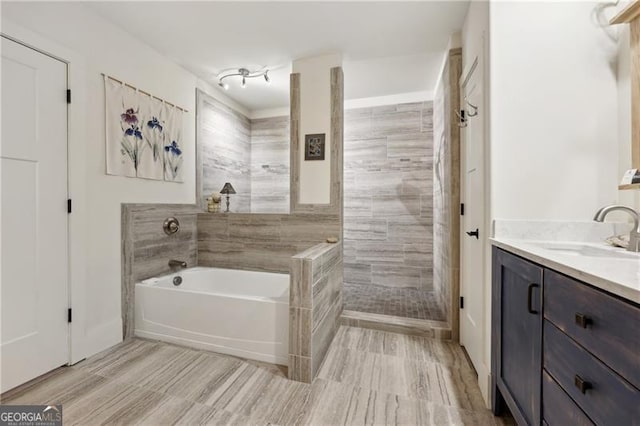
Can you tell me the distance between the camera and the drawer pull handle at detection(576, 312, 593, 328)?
740mm

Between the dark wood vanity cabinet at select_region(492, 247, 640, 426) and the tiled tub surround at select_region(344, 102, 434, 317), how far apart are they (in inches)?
84.7

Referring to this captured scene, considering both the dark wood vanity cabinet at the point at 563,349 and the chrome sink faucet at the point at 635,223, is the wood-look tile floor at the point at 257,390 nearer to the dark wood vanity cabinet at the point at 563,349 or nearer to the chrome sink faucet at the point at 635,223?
the dark wood vanity cabinet at the point at 563,349

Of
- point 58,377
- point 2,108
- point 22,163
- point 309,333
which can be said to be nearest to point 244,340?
point 309,333

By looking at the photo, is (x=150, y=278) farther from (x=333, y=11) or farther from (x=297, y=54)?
(x=333, y=11)

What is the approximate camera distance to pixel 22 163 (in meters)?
1.64

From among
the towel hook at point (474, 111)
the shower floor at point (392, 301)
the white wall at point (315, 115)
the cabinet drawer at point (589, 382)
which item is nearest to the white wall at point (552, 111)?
the towel hook at point (474, 111)

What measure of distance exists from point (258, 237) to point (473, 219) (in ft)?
6.75

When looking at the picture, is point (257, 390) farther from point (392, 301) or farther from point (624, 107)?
point (624, 107)

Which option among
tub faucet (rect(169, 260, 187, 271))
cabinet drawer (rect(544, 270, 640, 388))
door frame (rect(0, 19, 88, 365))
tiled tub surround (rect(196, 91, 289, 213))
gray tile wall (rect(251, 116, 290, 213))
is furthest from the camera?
gray tile wall (rect(251, 116, 290, 213))

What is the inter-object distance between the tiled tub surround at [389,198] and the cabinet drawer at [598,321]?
8.36ft

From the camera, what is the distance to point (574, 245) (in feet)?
4.43

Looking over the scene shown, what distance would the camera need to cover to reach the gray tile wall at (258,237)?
8.90 ft

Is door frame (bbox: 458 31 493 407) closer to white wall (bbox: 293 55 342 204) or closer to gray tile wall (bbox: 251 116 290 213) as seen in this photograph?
white wall (bbox: 293 55 342 204)

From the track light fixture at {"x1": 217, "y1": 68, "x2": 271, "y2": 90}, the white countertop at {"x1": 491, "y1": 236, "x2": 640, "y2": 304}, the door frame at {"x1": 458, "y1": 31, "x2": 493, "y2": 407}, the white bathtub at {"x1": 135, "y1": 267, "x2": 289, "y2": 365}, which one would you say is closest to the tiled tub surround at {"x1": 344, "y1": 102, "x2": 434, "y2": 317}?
the track light fixture at {"x1": 217, "y1": 68, "x2": 271, "y2": 90}
